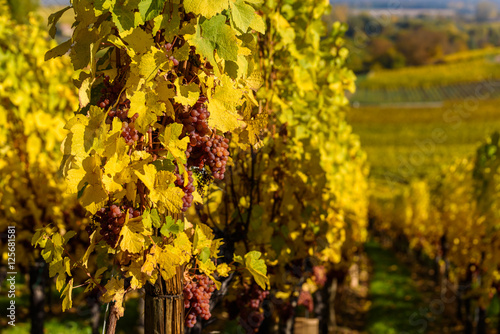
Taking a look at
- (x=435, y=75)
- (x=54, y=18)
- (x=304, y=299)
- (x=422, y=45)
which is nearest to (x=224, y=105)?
(x=54, y=18)

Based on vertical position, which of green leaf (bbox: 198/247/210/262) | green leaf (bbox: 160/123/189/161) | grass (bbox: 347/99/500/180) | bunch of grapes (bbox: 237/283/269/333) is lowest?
bunch of grapes (bbox: 237/283/269/333)

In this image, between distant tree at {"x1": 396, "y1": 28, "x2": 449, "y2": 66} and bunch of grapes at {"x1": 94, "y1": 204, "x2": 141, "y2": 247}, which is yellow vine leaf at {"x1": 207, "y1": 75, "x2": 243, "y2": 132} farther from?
distant tree at {"x1": 396, "y1": 28, "x2": 449, "y2": 66}

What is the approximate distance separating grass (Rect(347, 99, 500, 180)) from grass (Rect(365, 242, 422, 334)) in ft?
119

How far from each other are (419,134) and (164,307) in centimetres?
7881

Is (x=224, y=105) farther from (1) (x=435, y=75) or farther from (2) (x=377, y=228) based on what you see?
(1) (x=435, y=75)

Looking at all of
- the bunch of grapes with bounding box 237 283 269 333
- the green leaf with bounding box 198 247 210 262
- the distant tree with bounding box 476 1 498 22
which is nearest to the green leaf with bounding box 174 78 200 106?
the green leaf with bounding box 198 247 210 262

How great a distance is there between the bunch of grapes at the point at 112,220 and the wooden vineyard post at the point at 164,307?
200mm

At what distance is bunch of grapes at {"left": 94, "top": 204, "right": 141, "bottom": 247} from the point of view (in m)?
1.71

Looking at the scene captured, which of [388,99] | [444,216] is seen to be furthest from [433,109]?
[444,216]

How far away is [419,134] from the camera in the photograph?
75.1 m

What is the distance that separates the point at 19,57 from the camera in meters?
5.56

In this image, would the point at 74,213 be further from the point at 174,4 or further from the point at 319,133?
the point at 174,4

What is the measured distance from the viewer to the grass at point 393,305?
10.9 meters

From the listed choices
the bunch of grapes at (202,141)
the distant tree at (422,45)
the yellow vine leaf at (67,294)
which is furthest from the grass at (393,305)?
the distant tree at (422,45)
